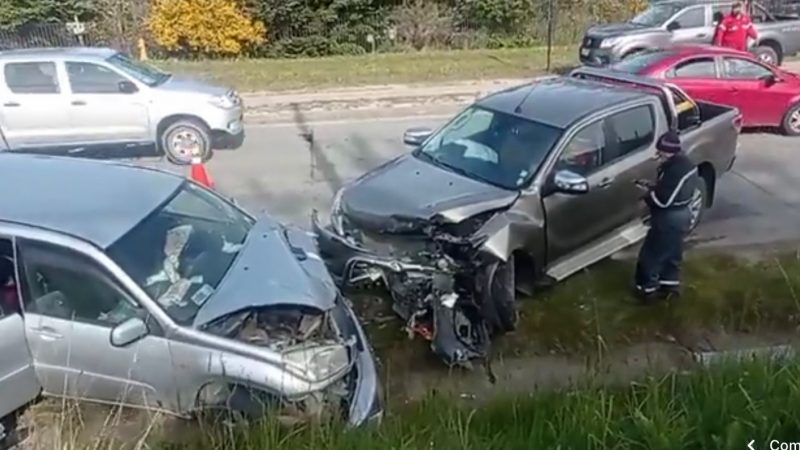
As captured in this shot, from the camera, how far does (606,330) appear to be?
6.49 m

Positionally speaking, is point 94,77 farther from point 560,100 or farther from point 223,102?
→ point 560,100

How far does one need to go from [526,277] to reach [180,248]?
9.99 ft

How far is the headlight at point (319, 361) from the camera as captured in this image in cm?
441

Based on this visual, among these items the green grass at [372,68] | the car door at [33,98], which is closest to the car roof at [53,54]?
the car door at [33,98]

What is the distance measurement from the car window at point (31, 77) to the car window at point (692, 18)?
13.8m

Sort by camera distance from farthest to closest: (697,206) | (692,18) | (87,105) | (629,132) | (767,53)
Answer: (767,53) < (692,18) < (87,105) < (697,206) < (629,132)

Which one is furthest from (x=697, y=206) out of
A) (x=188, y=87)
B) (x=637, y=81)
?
(x=188, y=87)

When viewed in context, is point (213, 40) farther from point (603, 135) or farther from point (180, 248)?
point (180, 248)

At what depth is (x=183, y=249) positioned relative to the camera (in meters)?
4.99

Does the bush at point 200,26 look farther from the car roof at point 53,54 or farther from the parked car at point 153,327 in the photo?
the parked car at point 153,327

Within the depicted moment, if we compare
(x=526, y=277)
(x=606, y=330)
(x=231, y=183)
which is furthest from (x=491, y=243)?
(x=231, y=183)

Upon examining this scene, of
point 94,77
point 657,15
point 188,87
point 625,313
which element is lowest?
point 625,313

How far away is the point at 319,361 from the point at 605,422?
1.65 metres

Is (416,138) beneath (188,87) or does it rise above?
beneath
